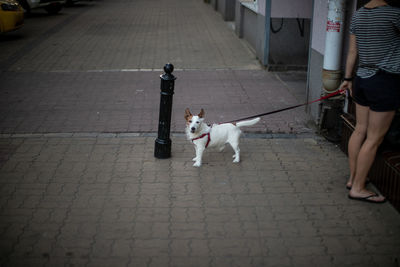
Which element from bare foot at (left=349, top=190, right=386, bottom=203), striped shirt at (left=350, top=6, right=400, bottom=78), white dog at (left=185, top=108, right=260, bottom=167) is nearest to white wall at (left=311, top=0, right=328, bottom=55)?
white dog at (left=185, top=108, right=260, bottom=167)

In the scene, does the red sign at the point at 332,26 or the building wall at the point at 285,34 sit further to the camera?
the building wall at the point at 285,34

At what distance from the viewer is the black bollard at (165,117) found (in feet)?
18.7

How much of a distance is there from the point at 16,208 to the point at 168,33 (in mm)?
11286

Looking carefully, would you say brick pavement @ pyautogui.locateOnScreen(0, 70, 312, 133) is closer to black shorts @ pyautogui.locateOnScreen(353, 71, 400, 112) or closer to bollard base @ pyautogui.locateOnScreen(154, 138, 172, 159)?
bollard base @ pyautogui.locateOnScreen(154, 138, 172, 159)

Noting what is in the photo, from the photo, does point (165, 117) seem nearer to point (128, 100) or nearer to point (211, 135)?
point (211, 135)

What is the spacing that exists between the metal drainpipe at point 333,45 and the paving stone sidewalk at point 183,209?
0.89 m

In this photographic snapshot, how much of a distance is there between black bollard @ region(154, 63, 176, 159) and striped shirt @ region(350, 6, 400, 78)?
2265 millimetres

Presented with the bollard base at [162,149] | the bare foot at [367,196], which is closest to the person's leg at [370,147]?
the bare foot at [367,196]

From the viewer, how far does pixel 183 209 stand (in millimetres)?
4734

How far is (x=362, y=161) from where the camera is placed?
472cm

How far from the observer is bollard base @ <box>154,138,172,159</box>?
5.89m

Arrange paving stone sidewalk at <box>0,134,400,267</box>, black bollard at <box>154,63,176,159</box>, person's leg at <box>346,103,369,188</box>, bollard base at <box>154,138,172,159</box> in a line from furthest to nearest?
bollard base at <box>154,138,172,159</box> < black bollard at <box>154,63,176,159</box> < person's leg at <box>346,103,369,188</box> < paving stone sidewalk at <box>0,134,400,267</box>

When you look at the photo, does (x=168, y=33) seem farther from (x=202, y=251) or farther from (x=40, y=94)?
(x=202, y=251)

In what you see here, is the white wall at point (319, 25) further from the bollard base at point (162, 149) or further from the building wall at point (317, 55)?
the bollard base at point (162, 149)
